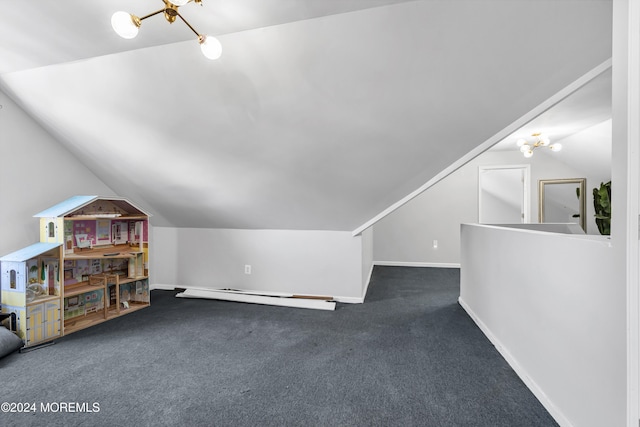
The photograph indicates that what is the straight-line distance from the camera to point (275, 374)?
6.19ft

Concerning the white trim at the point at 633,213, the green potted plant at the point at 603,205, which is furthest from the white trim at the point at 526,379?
the green potted plant at the point at 603,205

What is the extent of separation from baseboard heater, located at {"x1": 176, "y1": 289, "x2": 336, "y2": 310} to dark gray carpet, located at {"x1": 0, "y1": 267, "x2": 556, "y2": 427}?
246 millimetres

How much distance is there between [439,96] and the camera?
184 centimetres

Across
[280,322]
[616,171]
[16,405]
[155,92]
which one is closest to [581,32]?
[616,171]

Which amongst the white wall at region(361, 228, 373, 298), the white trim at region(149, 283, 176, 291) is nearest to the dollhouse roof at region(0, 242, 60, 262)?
the white trim at region(149, 283, 176, 291)

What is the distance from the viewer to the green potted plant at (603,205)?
13.8 feet

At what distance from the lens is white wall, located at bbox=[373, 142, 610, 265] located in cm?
505

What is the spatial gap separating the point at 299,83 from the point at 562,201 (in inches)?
226

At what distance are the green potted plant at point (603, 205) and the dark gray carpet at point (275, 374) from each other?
10.7 ft

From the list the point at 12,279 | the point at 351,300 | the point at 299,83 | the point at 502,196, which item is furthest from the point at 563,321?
the point at 502,196

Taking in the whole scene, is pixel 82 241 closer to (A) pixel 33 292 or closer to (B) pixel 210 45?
(A) pixel 33 292

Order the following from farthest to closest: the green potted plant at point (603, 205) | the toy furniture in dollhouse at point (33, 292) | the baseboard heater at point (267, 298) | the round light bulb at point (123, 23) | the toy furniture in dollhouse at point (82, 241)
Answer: the green potted plant at point (603, 205)
the baseboard heater at point (267, 298)
the toy furniture in dollhouse at point (82, 241)
the toy furniture in dollhouse at point (33, 292)
the round light bulb at point (123, 23)

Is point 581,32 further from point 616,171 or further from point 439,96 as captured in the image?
point 616,171

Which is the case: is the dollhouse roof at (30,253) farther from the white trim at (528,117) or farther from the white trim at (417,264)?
the white trim at (417,264)
